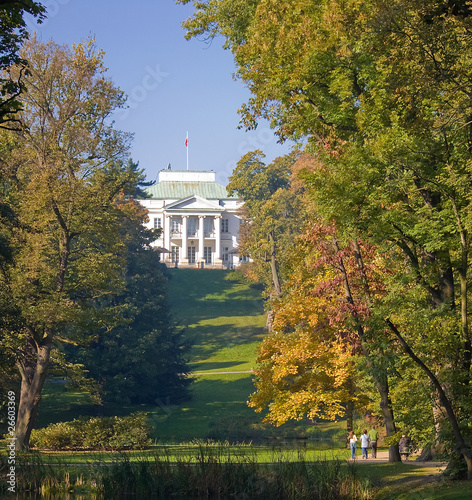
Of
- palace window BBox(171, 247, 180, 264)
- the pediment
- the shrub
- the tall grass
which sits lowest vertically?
the shrub

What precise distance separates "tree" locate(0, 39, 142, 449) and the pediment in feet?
225

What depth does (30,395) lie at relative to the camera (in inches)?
1055

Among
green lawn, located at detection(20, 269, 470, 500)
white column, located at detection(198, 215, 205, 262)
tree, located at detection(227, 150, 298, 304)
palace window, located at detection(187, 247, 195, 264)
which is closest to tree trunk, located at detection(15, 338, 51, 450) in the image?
green lawn, located at detection(20, 269, 470, 500)

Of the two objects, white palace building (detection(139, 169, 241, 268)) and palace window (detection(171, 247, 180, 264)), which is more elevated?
white palace building (detection(139, 169, 241, 268))

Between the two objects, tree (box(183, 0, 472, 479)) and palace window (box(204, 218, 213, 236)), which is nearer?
tree (box(183, 0, 472, 479))

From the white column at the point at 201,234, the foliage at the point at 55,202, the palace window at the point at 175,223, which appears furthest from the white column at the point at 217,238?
the foliage at the point at 55,202

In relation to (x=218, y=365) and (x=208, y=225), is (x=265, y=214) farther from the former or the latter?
(x=208, y=225)

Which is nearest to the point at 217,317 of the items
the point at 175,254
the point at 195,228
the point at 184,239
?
the point at 175,254

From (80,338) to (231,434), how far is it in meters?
11.7

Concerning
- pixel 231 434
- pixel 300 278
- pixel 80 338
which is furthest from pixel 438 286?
pixel 231 434

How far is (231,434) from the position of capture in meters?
36.4

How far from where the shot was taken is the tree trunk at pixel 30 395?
26297 millimetres

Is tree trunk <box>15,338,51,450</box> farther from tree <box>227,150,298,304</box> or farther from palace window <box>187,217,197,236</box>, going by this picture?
palace window <box>187,217,197,236</box>

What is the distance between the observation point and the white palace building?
3868 inches
